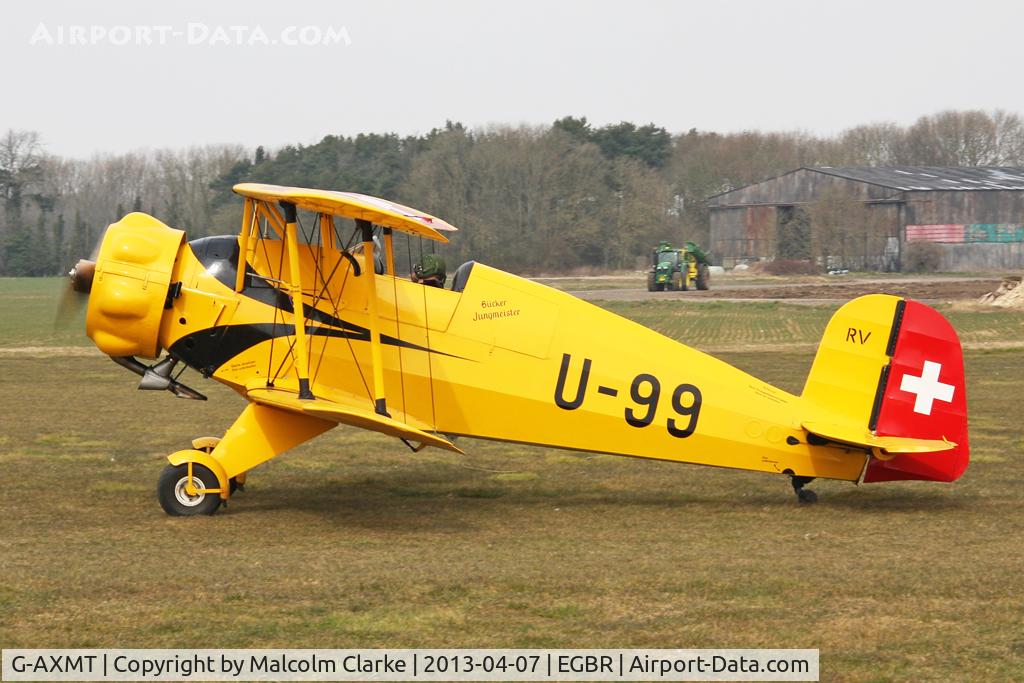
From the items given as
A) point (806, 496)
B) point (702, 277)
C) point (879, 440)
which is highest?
point (702, 277)

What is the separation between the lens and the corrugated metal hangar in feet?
236

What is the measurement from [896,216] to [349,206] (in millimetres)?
68161

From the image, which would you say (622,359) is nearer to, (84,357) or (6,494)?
(6,494)

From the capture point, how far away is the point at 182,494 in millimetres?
9969

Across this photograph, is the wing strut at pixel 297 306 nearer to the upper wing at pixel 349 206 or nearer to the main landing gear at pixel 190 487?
the upper wing at pixel 349 206

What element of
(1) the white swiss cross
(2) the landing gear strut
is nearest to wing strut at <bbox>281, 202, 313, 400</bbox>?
(2) the landing gear strut

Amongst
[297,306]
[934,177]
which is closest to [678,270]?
[934,177]

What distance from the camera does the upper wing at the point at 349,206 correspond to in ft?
30.1

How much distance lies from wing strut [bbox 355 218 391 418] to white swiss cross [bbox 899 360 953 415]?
4.33 metres

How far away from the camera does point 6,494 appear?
1094cm

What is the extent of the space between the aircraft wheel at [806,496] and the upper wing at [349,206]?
3.90 metres

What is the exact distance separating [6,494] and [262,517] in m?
Answer: 2.64

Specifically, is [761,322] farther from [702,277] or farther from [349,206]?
[349,206]

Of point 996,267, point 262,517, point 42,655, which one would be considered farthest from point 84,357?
point 996,267
